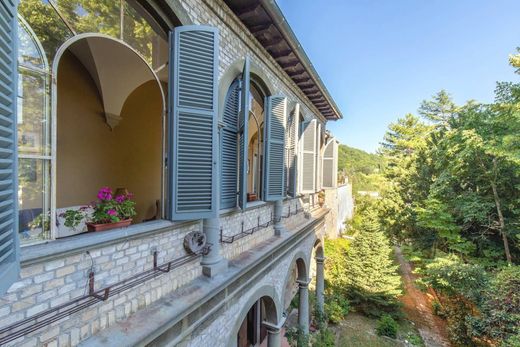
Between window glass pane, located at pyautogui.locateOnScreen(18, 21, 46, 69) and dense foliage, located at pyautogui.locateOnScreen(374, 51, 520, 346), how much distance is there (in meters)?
9.42

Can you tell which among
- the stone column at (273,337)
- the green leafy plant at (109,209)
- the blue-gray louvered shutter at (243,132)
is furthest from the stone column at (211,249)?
the stone column at (273,337)

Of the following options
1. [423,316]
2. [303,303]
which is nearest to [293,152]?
[303,303]

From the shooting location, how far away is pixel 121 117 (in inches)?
221

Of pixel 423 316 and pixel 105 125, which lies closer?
pixel 105 125

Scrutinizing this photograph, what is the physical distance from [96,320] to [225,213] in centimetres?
217

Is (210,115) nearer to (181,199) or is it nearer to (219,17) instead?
(181,199)

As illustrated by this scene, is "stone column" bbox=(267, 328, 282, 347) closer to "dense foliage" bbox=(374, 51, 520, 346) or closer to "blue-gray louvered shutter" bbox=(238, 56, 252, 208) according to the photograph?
"blue-gray louvered shutter" bbox=(238, 56, 252, 208)

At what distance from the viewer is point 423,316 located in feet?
39.7

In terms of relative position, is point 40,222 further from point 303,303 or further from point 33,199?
point 303,303

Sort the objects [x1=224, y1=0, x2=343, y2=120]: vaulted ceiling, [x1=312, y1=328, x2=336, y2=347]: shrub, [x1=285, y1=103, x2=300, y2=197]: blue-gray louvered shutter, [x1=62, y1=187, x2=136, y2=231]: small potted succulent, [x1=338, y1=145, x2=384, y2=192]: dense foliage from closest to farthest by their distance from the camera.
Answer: [x1=62, y1=187, x2=136, y2=231]: small potted succulent < [x1=224, y1=0, x2=343, y2=120]: vaulted ceiling < [x1=285, y1=103, x2=300, y2=197]: blue-gray louvered shutter < [x1=312, y1=328, x2=336, y2=347]: shrub < [x1=338, y1=145, x2=384, y2=192]: dense foliage

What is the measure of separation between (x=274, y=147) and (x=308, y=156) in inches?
96.3

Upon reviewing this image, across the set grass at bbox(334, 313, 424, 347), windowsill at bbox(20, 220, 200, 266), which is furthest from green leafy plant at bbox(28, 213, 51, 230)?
grass at bbox(334, 313, 424, 347)

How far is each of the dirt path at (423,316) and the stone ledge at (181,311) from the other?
1012cm

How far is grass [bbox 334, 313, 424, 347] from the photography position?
9.64 m
